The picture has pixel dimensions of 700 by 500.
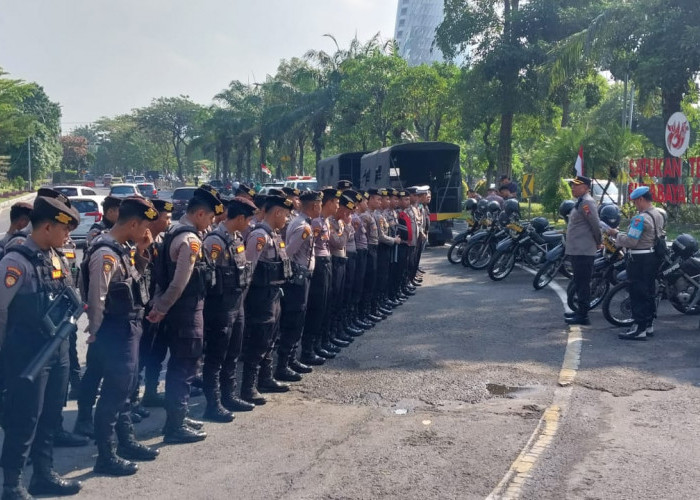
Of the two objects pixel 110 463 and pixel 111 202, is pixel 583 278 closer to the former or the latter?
pixel 111 202

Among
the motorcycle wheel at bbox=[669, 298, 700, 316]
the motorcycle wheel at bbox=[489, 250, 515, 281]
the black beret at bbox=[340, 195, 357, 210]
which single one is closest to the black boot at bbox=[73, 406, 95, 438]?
the black beret at bbox=[340, 195, 357, 210]

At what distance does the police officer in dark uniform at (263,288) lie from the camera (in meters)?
7.22

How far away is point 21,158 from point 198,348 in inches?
2745

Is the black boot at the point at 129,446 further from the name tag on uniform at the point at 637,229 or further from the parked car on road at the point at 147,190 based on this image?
the parked car on road at the point at 147,190

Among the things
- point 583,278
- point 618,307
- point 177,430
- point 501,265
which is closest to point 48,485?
point 177,430

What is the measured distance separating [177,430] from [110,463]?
737 millimetres

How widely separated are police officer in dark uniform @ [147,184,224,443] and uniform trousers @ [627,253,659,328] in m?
5.63

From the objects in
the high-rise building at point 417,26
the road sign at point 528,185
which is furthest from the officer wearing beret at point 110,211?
the high-rise building at point 417,26

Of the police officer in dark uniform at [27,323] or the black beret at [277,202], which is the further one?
the black beret at [277,202]

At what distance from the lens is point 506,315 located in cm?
1182

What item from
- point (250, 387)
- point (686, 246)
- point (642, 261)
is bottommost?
point (250, 387)

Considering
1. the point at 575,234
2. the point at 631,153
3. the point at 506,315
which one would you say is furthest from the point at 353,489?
the point at 631,153

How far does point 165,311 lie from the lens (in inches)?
238

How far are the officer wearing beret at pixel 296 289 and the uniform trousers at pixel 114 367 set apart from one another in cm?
258
